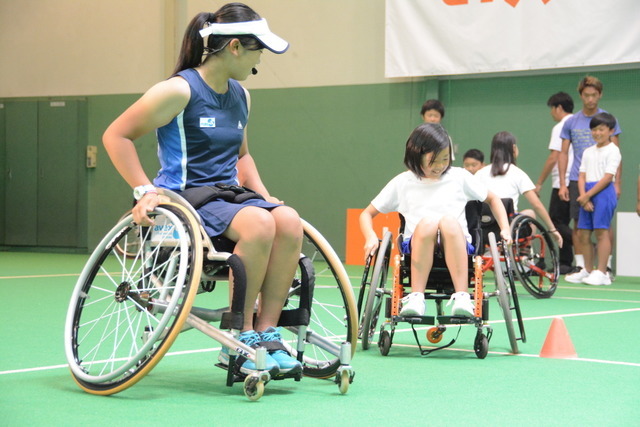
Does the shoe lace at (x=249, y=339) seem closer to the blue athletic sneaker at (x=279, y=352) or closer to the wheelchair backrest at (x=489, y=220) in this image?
the blue athletic sneaker at (x=279, y=352)

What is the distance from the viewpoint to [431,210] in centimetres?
380

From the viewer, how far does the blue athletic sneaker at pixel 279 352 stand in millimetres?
2666

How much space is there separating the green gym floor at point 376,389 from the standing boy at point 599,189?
2.93m

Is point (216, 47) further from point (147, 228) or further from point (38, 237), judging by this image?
point (38, 237)

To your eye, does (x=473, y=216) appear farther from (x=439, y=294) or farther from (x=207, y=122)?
(x=207, y=122)

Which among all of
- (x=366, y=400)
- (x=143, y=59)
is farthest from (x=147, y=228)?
(x=143, y=59)

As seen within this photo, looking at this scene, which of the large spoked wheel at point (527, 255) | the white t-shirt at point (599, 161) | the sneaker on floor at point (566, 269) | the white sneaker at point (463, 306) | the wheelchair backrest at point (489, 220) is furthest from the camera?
the sneaker on floor at point (566, 269)

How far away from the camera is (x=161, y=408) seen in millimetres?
2486

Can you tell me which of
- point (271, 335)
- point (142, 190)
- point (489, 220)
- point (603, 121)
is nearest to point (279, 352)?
point (271, 335)

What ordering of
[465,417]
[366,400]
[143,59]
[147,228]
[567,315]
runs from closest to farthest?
[465,417]
[366,400]
[147,228]
[567,315]
[143,59]

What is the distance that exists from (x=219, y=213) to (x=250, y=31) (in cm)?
56

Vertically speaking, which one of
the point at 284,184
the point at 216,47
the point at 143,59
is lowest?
the point at 284,184

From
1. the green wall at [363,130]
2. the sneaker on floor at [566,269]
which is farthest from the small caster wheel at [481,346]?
the green wall at [363,130]

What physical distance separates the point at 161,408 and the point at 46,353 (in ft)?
3.93
